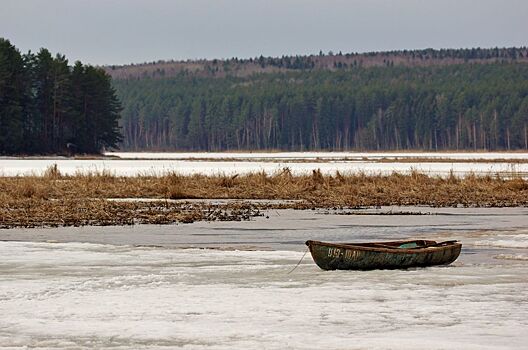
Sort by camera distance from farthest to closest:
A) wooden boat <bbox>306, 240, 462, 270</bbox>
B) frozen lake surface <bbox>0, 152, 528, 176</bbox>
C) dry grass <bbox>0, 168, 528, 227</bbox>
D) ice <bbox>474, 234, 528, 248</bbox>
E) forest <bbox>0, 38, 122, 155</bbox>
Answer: forest <bbox>0, 38, 122, 155</bbox>, frozen lake surface <bbox>0, 152, 528, 176</bbox>, dry grass <bbox>0, 168, 528, 227</bbox>, ice <bbox>474, 234, 528, 248</bbox>, wooden boat <bbox>306, 240, 462, 270</bbox>

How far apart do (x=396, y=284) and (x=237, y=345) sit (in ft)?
16.8

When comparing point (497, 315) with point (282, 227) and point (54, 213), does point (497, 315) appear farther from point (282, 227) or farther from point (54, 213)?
point (54, 213)

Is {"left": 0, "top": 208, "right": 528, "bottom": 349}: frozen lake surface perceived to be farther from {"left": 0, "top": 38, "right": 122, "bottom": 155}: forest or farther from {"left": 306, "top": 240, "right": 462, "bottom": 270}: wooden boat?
{"left": 0, "top": 38, "right": 122, "bottom": 155}: forest

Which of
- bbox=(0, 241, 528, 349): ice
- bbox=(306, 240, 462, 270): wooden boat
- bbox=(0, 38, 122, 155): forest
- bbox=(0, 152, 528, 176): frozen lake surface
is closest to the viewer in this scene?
bbox=(0, 241, 528, 349): ice

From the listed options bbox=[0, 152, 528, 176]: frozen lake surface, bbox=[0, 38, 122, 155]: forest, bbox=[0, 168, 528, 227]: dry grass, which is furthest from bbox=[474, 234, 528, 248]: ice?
bbox=[0, 38, 122, 155]: forest

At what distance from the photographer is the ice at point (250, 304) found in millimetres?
12438

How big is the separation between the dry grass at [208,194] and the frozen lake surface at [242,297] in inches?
254

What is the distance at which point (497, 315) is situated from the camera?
45.1 feet

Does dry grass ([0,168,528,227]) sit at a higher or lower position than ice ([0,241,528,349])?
higher

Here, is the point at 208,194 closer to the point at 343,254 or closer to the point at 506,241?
the point at 506,241

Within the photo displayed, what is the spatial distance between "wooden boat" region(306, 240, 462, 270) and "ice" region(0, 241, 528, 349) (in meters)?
0.18

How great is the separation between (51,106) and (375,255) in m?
95.3

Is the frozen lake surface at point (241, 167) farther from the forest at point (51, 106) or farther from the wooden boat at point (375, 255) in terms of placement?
the wooden boat at point (375, 255)

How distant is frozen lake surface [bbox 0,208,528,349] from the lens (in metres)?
12.5
